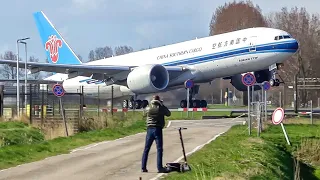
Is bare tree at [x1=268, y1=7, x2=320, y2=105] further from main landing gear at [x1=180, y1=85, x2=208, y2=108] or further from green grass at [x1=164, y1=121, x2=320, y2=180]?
green grass at [x1=164, y1=121, x2=320, y2=180]

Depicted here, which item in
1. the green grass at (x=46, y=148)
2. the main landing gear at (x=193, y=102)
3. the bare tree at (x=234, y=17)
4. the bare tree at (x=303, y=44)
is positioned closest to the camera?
the green grass at (x=46, y=148)

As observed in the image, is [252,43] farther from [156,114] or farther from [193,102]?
[156,114]

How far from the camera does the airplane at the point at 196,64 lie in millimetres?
41188

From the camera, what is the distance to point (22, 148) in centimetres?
2097

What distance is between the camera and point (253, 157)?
62.6 ft

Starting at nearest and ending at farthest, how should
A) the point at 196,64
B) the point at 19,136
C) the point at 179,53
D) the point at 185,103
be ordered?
the point at 19,136, the point at 196,64, the point at 179,53, the point at 185,103

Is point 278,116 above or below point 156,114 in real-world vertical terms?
below

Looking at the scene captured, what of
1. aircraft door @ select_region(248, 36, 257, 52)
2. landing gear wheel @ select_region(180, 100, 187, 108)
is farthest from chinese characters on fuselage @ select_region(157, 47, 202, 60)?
aircraft door @ select_region(248, 36, 257, 52)

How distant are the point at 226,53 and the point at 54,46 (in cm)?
2232

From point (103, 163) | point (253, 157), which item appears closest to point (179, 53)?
point (253, 157)

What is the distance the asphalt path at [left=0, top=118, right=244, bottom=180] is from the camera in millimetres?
14805

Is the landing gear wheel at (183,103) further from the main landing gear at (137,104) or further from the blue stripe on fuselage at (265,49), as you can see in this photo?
the blue stripe on fuselage at (265,49)

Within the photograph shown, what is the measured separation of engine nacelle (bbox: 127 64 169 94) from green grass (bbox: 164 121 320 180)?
14.4 meters

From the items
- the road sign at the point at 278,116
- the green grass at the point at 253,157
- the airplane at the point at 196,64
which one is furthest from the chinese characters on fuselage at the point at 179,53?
the road sign at the point at 278,116
